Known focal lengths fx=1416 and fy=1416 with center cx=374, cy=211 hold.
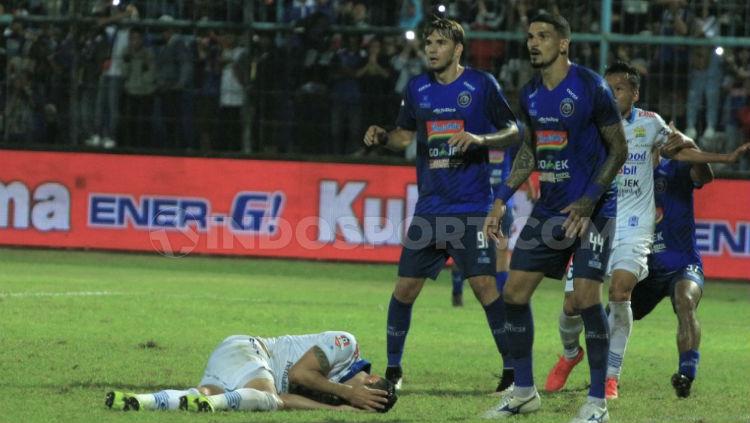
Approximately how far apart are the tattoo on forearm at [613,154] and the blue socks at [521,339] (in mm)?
943

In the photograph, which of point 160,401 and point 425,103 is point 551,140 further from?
point 160,401

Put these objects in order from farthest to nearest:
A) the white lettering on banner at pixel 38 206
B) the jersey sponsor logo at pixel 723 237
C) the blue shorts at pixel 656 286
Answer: the white lettering on banner at pixel 38 206 → the jersey sponsor logo at pixel 723 237 → the blue shorts at pixel 656 286

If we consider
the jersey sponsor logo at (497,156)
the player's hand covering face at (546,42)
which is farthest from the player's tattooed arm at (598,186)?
the jersey sponsor logo at (497,156)

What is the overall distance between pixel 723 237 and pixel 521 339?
35.6 feet

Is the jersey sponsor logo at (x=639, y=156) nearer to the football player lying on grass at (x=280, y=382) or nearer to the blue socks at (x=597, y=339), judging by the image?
the blue socks at (x=597, y=339)

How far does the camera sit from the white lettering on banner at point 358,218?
1947 centimetres

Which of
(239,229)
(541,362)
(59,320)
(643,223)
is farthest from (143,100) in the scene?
(643,223)

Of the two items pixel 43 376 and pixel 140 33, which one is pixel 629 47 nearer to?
pixel 140 33

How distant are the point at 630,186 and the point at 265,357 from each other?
301 cm

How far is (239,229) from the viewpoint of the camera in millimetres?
19750

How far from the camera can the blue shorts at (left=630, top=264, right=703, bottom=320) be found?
33.8ft

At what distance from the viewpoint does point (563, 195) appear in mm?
8508

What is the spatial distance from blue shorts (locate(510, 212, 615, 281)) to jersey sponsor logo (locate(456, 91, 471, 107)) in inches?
53.3

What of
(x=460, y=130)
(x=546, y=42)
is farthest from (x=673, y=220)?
(x=546, y=42)
